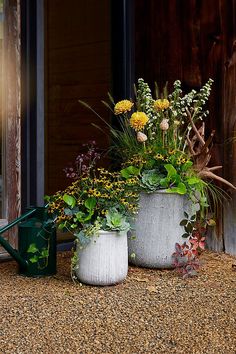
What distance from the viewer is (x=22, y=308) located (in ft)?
7.38

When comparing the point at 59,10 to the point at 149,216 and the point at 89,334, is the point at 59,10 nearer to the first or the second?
the point at 149,216

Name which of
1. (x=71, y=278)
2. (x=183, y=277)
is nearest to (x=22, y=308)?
(x=71, y=278)

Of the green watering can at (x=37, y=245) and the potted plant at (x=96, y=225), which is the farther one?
Result: the green watering can at (x=37, y=245)

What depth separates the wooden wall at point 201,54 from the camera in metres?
3.42

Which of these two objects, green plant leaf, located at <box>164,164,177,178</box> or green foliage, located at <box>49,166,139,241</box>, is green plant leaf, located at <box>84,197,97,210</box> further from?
green plant leaf, located at <box>164,164,177,178</box>

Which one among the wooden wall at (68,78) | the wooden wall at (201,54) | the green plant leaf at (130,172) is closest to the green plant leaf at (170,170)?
the green plant leaf at (130,172)

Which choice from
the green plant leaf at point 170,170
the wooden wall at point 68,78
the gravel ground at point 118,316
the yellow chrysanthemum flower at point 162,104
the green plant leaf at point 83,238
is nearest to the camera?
the gravel ground at point 118,316

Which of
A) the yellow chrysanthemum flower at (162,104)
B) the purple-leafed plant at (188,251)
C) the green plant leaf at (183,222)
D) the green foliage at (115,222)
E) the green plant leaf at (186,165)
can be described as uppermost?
the yellow chrysanthemum flower at (162,104)

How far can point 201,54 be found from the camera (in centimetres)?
352

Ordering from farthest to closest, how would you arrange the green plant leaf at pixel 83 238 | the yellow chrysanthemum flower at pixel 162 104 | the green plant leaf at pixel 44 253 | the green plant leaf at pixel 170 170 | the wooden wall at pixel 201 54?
the wooden wall at pixel 201 54
the yellow chrysanthemum flower at pixel 162 104
the green plant leaf at pixel 170 170
the green plant leaf at pixel 44 253
the green plant leaf at pixel 83 238

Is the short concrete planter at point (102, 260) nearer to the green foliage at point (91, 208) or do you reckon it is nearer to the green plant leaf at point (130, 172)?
the green foliage at point (91, 208)

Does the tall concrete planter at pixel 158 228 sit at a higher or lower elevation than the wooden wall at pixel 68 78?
lower

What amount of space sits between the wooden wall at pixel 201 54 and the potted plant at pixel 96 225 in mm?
852

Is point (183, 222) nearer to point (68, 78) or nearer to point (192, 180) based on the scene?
point (192, 180)
